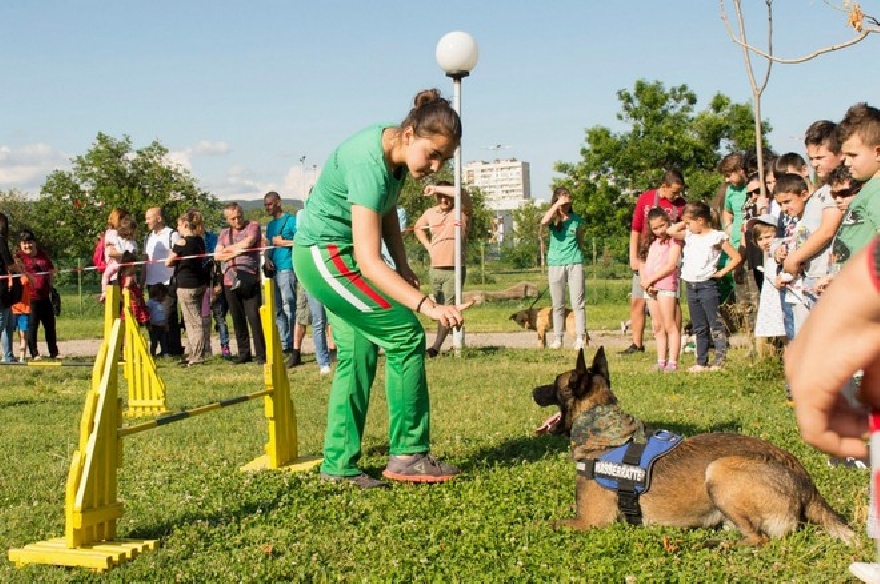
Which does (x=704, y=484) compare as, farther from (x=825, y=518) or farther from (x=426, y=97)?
(x=426, y=97)

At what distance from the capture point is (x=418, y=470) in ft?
19.4

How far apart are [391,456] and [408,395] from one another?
17.9 inches

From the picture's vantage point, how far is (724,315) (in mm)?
12617

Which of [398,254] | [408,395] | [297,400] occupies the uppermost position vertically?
[398,254]

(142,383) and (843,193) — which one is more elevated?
(843,193)

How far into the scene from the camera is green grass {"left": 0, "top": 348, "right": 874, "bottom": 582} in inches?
170

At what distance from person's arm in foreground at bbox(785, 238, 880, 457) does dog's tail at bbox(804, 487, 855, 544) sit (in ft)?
9.10

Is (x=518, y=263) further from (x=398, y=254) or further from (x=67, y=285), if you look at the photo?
(x=398, y=254)

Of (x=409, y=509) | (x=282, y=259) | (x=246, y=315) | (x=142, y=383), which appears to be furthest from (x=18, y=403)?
(x=409, y=509)

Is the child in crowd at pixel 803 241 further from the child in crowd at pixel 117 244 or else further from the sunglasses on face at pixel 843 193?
the child in crowd at pixel 117 244

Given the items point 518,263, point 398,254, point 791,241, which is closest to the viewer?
point 398,254

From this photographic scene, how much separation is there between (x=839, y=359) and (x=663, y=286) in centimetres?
979

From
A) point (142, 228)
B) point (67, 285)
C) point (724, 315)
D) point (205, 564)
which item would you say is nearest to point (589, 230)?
point (142, 228)

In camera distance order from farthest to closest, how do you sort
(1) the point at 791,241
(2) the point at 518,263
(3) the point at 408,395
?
(2) the point at 518,263, (1) the point at 791,241, (3) the point at 408,395
